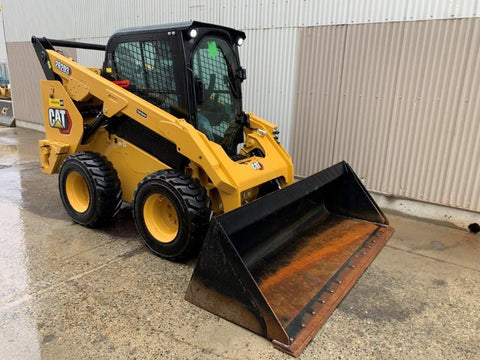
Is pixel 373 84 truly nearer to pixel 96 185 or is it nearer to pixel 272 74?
pixel 272 74

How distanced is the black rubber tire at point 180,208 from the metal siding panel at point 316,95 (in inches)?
105

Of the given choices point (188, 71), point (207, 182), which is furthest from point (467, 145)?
point (188, 71)

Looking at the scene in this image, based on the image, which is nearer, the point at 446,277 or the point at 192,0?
the point at 446,277

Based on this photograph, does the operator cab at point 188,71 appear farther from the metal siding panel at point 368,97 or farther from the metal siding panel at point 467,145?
the metal siding panel at point 467,145

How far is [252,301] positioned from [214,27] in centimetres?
272

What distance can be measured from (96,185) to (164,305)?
1682 mm

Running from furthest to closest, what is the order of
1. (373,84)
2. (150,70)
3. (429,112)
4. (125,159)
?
(373,84) → (429,112) → (125,159) → (150,70)

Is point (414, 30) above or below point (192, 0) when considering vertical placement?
below

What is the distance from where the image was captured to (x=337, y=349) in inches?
95.7

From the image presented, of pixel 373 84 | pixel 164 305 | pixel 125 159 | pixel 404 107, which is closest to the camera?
pixel 164 305

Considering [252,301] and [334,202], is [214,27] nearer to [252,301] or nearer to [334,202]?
[334,202]

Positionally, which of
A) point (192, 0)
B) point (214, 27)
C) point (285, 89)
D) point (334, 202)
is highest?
point (192, 0)

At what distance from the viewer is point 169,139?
345 cm

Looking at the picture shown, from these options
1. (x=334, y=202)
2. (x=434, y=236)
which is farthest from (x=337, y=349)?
(x=434, y=236)
